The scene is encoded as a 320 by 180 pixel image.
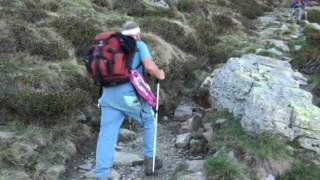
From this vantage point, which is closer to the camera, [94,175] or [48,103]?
[94,175]

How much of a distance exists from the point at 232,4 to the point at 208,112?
43.6 feet

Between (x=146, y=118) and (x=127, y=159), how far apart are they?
1.16 m

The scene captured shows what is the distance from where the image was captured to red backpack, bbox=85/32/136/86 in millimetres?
5660

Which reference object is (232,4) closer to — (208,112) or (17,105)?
(208,112)

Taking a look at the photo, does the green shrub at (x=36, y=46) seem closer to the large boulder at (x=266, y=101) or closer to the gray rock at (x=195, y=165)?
the large boulder at (x=266, y=101)

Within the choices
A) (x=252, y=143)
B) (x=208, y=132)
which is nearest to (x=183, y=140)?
(x=208, y=132)

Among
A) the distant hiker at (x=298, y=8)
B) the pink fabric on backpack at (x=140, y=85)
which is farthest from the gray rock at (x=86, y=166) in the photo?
the distant hiker at (x=298, y=8)

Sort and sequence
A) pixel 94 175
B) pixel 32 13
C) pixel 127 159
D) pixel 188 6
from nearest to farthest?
1. pixel 94 175
2. pixel 127 159
3. pixel 32 13
4. pixel 188 6

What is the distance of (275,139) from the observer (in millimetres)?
6785

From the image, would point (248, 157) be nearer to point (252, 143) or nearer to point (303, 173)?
point (252, 143)

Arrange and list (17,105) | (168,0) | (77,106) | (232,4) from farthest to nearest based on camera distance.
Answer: (232,4) → (168,0) → (77,106) → (17,105)

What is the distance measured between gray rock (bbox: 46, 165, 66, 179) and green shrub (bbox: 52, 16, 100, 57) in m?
4.08

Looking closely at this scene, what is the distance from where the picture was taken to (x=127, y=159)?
724 cm

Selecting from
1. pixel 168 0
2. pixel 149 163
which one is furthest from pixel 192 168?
pixel 168 0
